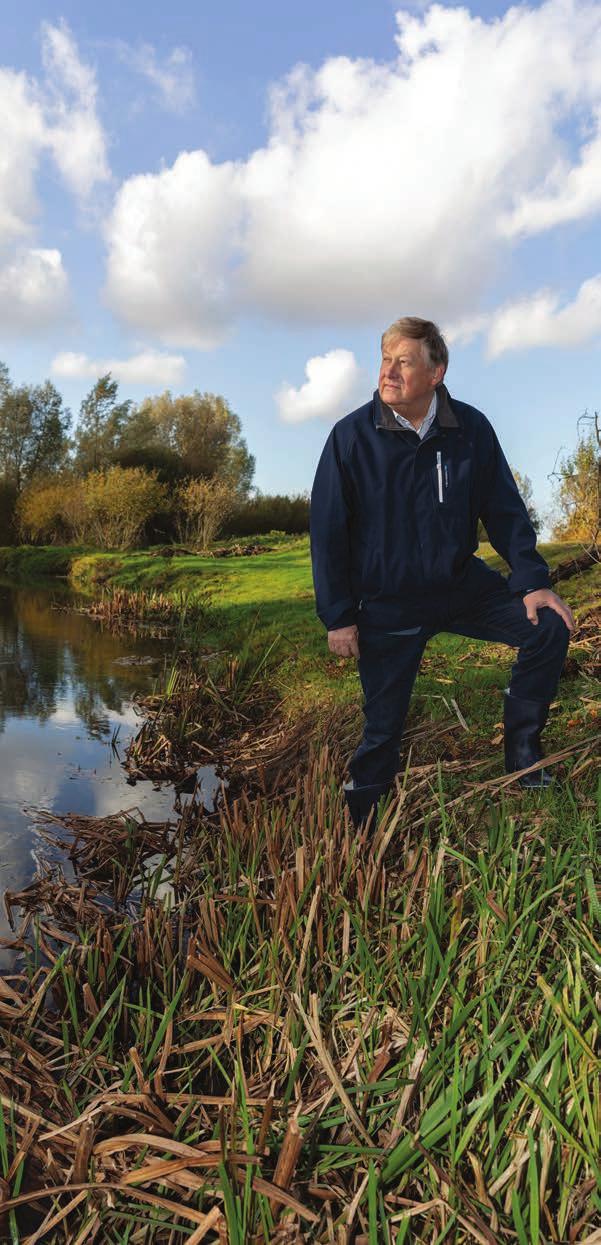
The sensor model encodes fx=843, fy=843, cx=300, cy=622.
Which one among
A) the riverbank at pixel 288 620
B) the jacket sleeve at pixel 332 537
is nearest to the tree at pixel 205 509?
the riverbank at pixel 288 620

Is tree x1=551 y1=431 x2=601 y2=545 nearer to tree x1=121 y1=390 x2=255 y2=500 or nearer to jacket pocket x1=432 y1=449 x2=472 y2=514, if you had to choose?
jacket pocket x1=432 y1=449 x2=472 y2=514

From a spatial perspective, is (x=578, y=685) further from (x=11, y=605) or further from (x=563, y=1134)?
(x=11, y=605)

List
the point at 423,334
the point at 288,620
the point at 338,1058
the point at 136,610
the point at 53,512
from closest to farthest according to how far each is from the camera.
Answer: the point at 338,1058 → the point at 423,334 → the point at 288,620 → the point at 136,610 → the point at 53,512

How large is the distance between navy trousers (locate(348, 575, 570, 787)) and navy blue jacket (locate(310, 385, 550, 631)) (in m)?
0.10

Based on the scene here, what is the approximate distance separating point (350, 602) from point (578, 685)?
2590mm

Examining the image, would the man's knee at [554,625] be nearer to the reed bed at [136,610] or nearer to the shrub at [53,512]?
the reed bed at [136,610]

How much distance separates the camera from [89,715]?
8922 millimetres

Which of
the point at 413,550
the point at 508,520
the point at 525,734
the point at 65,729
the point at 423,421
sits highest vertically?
the point at 423,421

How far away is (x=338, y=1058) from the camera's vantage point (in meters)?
2.73

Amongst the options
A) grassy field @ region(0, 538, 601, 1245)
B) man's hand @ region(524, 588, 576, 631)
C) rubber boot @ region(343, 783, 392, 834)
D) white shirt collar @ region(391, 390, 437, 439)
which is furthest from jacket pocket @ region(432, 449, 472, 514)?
rubber boot @ region(343, 783, 392, 834)

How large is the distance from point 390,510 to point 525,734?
51.1 inches

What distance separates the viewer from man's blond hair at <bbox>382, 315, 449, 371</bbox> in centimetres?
358

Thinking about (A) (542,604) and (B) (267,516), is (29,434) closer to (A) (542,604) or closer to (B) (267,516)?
(B) (267,516)

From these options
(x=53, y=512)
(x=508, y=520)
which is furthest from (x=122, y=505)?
(x=508, y=520)
